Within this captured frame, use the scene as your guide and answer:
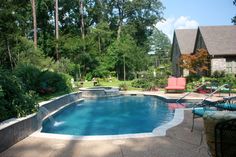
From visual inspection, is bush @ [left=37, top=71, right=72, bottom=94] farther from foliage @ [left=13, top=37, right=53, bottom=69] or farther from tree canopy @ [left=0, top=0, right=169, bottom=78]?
tree canopy @ [left=0, top=0, right=169, bottom=78]

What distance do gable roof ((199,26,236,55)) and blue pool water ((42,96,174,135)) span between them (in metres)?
10.9

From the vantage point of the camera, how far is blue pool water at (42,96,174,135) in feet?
29.4

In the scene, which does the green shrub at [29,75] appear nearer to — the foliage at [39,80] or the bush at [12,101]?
the foliage at [39,80]

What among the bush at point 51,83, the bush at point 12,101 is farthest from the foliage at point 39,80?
the bush at point 12,101

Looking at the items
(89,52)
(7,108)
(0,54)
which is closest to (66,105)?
(7,108)

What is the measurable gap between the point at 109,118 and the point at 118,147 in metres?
A: 6.06

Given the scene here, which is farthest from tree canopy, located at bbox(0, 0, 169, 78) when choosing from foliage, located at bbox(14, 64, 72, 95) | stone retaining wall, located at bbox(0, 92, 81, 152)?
stone retaining wall, located at bbox(0, 92, 81, 152)

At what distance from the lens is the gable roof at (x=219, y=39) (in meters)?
23.3

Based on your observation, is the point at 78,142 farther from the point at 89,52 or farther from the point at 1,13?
the point at 89,52

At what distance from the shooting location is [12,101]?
21.5 feet

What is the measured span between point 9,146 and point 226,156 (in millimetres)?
4132

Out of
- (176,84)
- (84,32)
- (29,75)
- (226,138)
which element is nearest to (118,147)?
(226,138)

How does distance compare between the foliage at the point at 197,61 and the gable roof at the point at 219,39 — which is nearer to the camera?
the foliage at the point at 197,61

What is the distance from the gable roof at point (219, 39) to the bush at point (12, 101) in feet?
63.2
